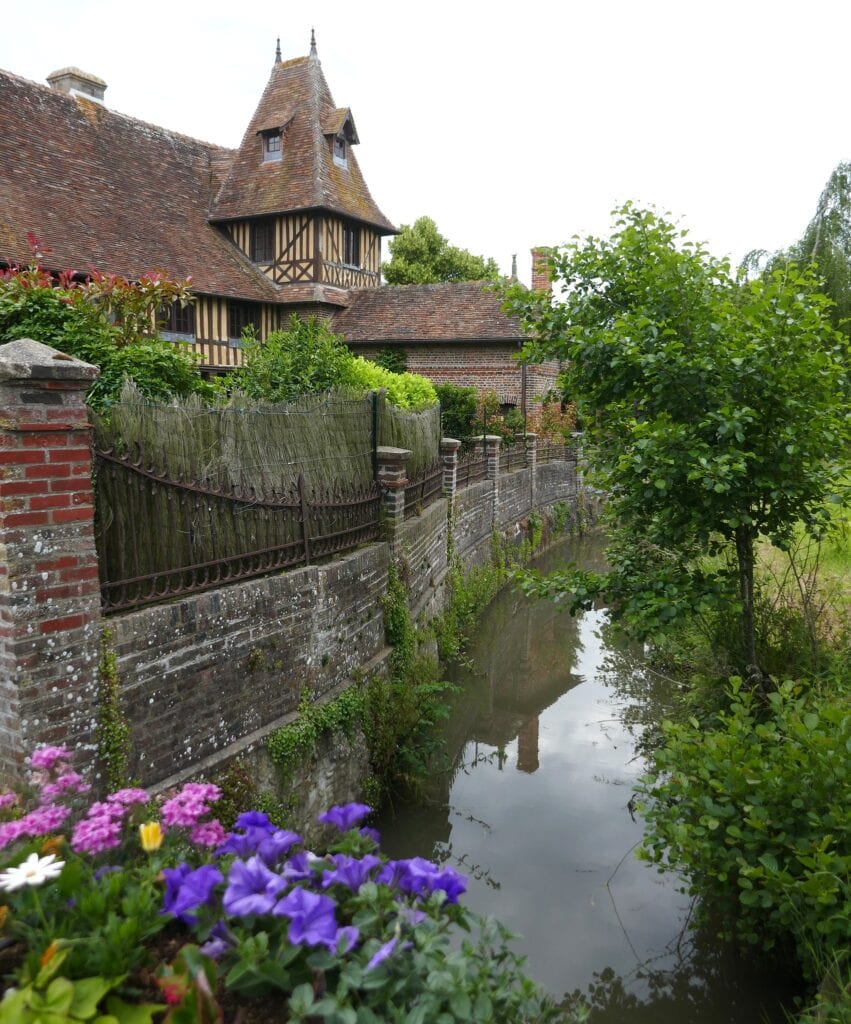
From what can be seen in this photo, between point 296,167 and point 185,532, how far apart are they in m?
20.9

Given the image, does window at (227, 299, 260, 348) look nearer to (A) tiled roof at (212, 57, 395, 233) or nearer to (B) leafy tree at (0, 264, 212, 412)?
(A) tiled roof at (212, 57, 395, 233)

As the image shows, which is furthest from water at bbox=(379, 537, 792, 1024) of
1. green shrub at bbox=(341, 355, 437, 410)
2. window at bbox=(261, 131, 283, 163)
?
window at bbox=(261, 131, 283, 163)

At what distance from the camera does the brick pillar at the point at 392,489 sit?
784cm

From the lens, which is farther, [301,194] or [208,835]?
[301,194]

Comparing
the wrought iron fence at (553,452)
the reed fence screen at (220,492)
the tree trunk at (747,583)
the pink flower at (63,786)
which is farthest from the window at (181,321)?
the pink flower at (63,786)

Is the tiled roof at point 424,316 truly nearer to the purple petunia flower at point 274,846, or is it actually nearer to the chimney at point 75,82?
the chimney at point 75,82

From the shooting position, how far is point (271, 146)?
2377cm

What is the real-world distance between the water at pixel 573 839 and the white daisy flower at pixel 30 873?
4.08 m

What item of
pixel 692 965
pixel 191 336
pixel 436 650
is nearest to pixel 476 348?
pixel 191 336

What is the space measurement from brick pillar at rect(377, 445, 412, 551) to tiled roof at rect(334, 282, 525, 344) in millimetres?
14986

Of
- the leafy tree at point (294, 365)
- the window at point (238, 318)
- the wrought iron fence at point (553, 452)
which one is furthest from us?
the window at point (238, 318)

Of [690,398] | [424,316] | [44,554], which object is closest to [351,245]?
[424,316]

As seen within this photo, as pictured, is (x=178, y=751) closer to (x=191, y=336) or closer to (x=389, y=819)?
(x=389, y=819)

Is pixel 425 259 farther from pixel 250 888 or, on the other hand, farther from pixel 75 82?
pixel 250 888
